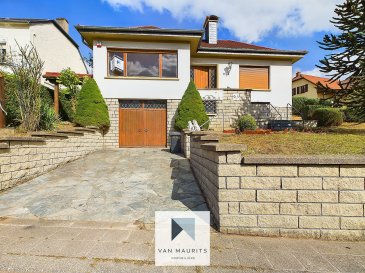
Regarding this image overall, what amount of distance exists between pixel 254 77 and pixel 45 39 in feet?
49.3

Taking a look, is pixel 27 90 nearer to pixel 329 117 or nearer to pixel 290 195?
pixel 290 195

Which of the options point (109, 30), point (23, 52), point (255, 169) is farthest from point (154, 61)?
point (255, 169)

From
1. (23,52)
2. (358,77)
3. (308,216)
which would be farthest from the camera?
(358,77)

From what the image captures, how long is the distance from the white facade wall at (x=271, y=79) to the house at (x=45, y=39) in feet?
37.4

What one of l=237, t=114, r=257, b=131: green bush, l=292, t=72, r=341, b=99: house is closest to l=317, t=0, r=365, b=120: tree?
l=237, t=114, r=257, b=131: green bush

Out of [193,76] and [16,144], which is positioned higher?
[193,76]

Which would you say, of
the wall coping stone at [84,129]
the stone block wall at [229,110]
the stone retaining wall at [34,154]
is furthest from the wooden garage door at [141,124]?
the stone retaining wall at [34,154]

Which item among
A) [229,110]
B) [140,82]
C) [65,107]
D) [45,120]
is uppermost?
[140,82]

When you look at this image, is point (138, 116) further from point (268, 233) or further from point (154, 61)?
point (268, 233)

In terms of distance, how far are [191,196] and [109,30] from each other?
33.8ft

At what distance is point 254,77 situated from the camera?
607 inches

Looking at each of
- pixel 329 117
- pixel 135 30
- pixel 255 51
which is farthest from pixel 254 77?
pixel 135 30

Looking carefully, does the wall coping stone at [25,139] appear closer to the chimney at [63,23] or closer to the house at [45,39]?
the house at [45,39]

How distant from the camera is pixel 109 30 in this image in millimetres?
11734
